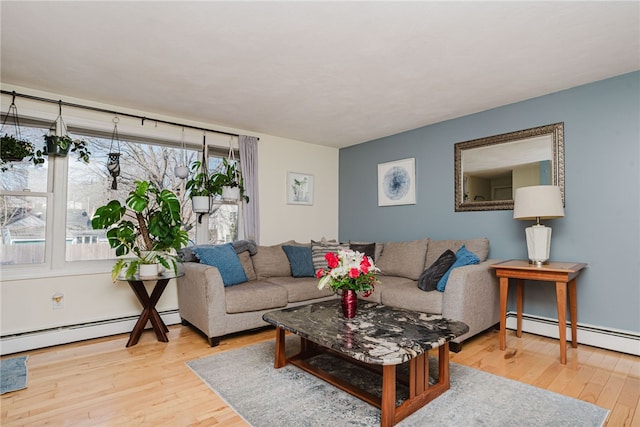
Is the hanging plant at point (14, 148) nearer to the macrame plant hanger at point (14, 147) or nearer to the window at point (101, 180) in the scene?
the macrame plant hanger at point (14, 147)

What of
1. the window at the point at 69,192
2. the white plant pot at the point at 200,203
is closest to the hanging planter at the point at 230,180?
the white plant pot at the point at 200,203

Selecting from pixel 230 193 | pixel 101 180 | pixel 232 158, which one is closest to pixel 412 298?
pixel 230 193

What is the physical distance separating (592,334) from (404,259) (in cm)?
179

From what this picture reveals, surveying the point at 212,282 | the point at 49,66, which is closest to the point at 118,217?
the point at 212,282

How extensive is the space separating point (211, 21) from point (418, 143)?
9.92 feet

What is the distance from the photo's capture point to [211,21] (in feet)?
6.78

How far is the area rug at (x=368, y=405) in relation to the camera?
1825mm

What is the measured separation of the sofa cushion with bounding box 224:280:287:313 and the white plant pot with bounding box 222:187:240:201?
3.73 ft

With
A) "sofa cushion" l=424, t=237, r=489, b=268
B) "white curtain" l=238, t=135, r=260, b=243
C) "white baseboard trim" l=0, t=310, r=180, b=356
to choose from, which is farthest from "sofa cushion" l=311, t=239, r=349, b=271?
"white baseboard trim" l=0, t=310, r=180, b=356

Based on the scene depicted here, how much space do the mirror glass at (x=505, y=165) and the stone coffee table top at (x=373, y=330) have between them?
195 centimetres

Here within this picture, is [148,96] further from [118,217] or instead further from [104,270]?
[104,270]

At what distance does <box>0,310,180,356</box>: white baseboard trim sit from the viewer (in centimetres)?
287

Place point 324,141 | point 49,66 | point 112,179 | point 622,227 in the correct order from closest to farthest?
point 49,66 < point 622,227 < point 112,179 < point 324,141

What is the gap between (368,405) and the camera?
77.9 inches
